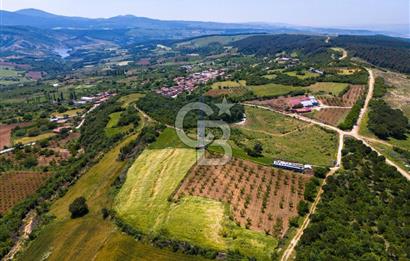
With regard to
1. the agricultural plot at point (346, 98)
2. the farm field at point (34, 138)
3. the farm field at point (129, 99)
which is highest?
the agricultural plot at point (346, 98)

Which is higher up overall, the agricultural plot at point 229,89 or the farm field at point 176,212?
the farm field at point 176,212

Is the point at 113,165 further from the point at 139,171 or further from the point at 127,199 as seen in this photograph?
the point at 127,199

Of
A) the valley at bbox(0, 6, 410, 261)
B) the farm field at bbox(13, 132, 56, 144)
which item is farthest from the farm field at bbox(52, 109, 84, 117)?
the farm field at bbox(13, 132, 56, 144)

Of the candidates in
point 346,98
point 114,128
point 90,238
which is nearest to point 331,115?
point 346,98

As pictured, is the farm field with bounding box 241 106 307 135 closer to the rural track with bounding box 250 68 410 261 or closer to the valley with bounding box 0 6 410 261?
the valley with bounding box 0 6 410 261

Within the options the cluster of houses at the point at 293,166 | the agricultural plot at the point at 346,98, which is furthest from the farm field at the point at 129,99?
the cluster of houses at the point at 293,166

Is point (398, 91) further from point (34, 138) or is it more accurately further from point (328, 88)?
point (34, 138)

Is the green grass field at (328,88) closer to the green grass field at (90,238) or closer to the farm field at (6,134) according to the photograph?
the green grass field at (90,238)
